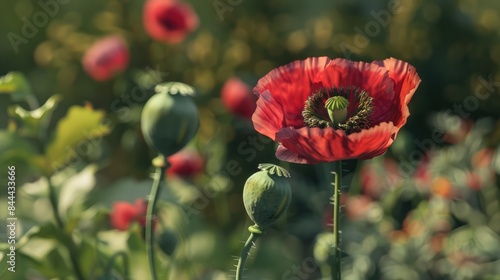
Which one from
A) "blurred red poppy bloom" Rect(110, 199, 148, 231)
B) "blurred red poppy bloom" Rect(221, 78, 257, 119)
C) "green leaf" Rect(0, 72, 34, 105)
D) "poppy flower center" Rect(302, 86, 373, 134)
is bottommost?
"blurred red poppy bloom" Rect(221, 78, 257, 119)

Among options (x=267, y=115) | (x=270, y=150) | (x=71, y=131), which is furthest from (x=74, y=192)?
(x=270, y=150)

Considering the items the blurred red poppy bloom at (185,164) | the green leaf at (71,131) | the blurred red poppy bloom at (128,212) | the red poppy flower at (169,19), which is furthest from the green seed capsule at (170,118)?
the red poppy flower at (169,19)

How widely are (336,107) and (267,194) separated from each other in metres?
0.07

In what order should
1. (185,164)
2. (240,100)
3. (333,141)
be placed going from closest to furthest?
(333,141)
(185,164)
(240,100)

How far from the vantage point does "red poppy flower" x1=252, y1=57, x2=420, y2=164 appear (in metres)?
0.51

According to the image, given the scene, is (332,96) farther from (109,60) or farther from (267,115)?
(109,60)

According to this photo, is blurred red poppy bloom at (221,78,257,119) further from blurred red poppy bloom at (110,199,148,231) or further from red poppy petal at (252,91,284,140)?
red poppy petal at (252,91,284,140)

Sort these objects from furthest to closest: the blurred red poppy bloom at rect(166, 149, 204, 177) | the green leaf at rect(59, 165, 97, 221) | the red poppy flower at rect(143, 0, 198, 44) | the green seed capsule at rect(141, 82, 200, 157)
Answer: the red poppy flower at rect(143, 0, 198, 44), the blurred red poppy bloom at rect(166, 149, 204, 177), the green leaf at rect(59, 165, 97, 221), the green seed capsule at rect(141, 82, 200, 157)

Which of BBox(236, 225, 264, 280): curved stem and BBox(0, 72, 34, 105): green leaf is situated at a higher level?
BBox(236, 225, 264, 280): curved stem

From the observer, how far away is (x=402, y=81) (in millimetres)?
529

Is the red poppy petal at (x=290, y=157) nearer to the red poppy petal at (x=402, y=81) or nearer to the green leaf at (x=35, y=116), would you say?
the red poppy petal at (x=402, y=81)

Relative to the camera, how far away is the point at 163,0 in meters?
1.47

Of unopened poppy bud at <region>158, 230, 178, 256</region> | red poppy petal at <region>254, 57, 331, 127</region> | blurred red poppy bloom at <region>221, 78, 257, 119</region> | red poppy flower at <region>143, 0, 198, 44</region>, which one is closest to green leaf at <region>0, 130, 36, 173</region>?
unopened poppy bud at <region>158, 230, 178, 256</region>

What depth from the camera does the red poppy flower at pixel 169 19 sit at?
1.46 metres
